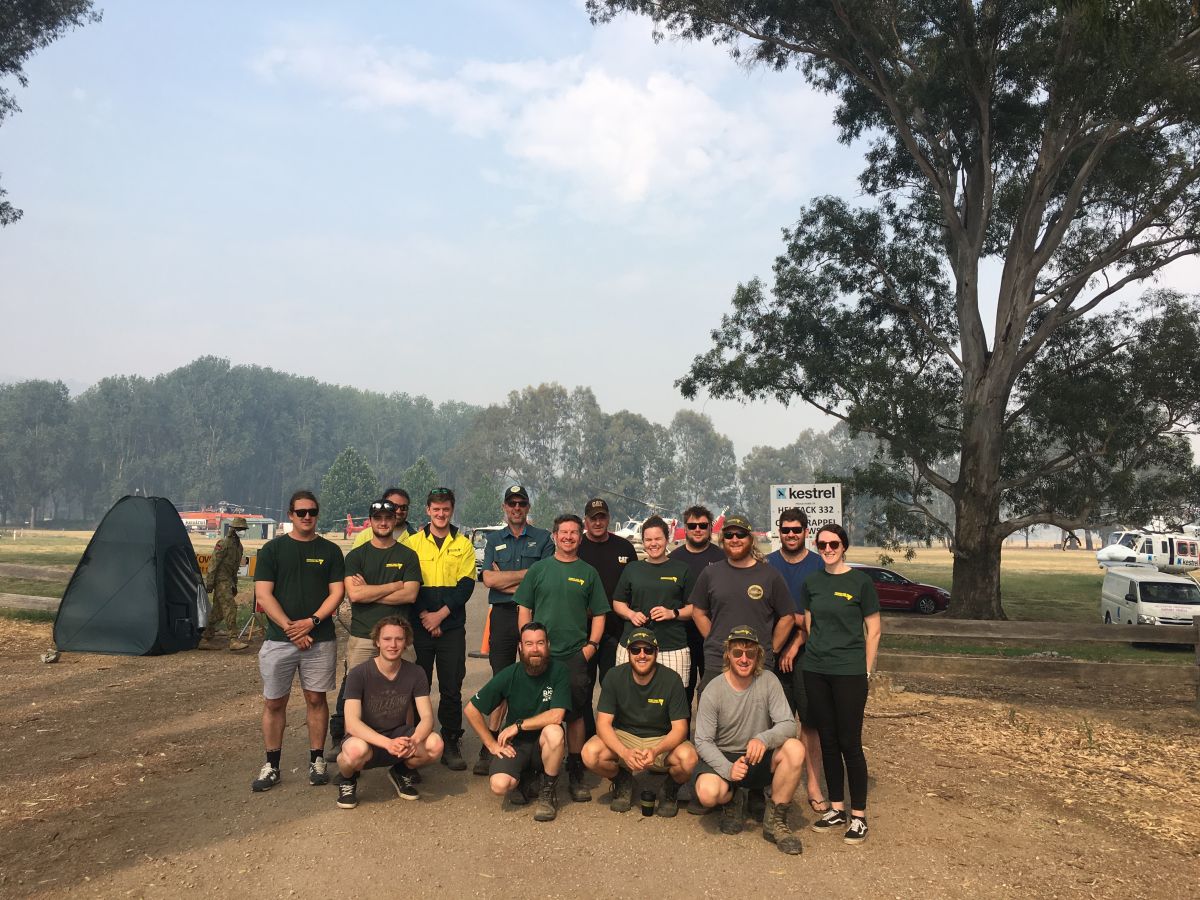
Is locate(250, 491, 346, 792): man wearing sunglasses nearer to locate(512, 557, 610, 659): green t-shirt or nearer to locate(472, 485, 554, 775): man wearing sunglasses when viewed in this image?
locate(472, 485, 554, 775): man wearing sunglasses

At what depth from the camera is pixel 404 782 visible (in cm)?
577

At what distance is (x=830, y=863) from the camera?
191 inches

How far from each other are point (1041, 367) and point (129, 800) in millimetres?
22167

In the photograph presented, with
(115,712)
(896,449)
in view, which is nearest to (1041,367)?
(896,449)

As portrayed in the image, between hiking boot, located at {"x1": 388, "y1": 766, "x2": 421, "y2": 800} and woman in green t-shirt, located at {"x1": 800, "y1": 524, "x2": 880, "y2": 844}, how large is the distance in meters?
2.61

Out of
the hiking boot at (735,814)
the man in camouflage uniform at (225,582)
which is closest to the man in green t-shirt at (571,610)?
the hiking boot at (735,814)

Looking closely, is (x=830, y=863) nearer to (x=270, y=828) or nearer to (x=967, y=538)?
(x=270, y=828)

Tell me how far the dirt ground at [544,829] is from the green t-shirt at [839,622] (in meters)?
1.04

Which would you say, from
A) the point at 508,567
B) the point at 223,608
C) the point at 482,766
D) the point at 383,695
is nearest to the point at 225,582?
the point at 223,608

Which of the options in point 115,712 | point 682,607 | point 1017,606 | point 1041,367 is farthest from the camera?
point 1017,606

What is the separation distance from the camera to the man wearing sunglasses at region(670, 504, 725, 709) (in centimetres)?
649

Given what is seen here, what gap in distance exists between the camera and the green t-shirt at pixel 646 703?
559 centimetres


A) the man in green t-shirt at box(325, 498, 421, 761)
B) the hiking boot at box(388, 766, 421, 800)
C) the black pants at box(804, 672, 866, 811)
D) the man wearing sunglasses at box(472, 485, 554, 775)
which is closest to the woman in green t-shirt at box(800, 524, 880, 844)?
the black pants at box(804, 672, 866, 811)

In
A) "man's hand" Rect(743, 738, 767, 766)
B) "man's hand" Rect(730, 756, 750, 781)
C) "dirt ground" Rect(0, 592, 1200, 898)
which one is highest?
"man's hand" Rect(743, 738, 767, 766)
